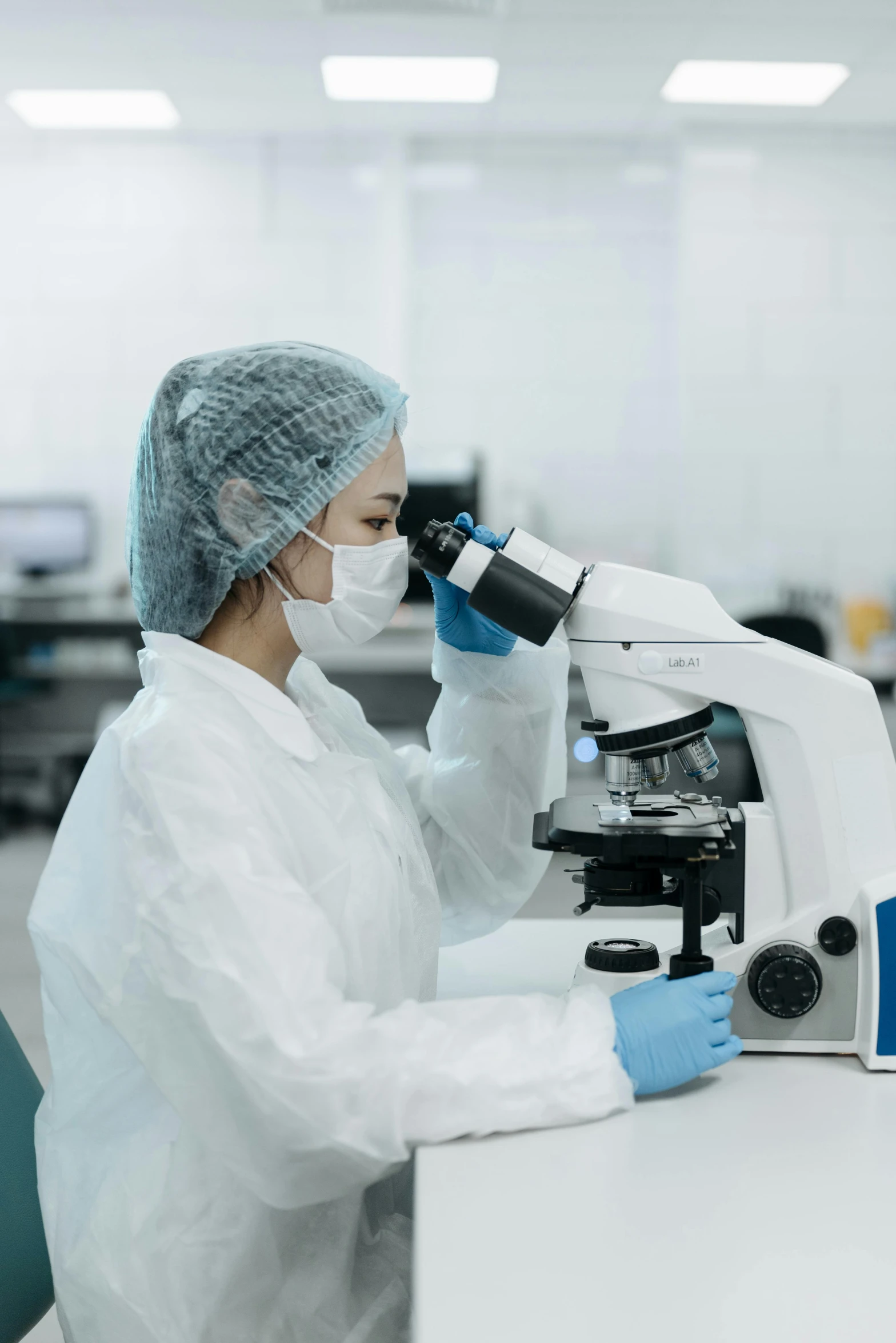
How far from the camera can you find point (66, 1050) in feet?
3.23

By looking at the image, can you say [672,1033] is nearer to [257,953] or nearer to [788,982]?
Answer: [788,982]

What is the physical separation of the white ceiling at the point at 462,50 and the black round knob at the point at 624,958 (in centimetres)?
361

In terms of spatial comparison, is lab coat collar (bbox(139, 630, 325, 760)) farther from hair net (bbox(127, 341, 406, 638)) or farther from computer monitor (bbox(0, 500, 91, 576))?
computer monitor (bbox(0, 500, 91, 576))

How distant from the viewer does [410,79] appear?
430 centimetres

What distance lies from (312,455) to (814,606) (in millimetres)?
4112

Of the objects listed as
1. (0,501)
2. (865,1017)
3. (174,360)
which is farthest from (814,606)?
(865,1017)

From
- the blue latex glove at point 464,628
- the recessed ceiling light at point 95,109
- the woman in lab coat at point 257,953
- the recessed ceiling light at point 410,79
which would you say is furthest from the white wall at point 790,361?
the woman in lab coat at point 257,953

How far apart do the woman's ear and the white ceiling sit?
131 inches

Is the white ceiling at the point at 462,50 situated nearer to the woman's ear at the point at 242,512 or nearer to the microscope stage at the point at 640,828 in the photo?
the woman's ear at the point at 242,512

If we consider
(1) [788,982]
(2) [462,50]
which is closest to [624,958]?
(1) [788,982]

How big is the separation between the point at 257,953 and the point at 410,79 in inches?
171

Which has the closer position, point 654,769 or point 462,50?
point 654,769

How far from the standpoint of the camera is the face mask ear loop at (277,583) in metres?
1.08

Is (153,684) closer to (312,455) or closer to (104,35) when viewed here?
(312,455)
